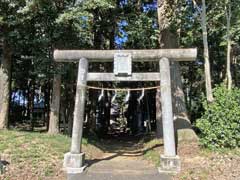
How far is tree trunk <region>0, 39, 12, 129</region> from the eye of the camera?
12.2 m

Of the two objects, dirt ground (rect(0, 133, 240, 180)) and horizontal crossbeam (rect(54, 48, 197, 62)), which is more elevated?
horizontal crossbeam (rect(54, 48, 197, 62))

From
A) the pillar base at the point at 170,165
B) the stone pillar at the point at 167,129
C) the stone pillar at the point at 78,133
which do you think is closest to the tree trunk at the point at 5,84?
the stone pillar at the point at 78,133

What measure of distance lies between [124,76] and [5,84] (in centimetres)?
571

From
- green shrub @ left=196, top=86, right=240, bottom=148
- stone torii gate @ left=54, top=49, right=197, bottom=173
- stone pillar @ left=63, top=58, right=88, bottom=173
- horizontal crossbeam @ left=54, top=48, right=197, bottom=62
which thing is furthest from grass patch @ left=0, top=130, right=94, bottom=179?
green shrub @ left=196, top=86, right=240, bottom=148

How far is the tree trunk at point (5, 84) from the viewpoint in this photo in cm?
1225

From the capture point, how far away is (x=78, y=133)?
27.7ft

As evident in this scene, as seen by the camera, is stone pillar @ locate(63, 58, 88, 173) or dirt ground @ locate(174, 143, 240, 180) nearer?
dirt ground @ locate(174, 143, 240, 180)

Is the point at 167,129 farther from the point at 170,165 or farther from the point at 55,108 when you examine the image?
the point at 55,108

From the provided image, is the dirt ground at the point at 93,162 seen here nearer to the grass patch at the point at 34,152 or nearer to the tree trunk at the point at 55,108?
the grass patch at the point at 34,152

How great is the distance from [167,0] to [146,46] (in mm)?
3870

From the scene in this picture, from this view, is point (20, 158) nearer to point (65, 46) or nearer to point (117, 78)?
point (117, 78)

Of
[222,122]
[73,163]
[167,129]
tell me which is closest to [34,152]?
[73,163]

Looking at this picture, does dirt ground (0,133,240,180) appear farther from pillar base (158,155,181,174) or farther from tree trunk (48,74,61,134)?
tree trunk (48,74,61,134)

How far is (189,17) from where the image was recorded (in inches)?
452
